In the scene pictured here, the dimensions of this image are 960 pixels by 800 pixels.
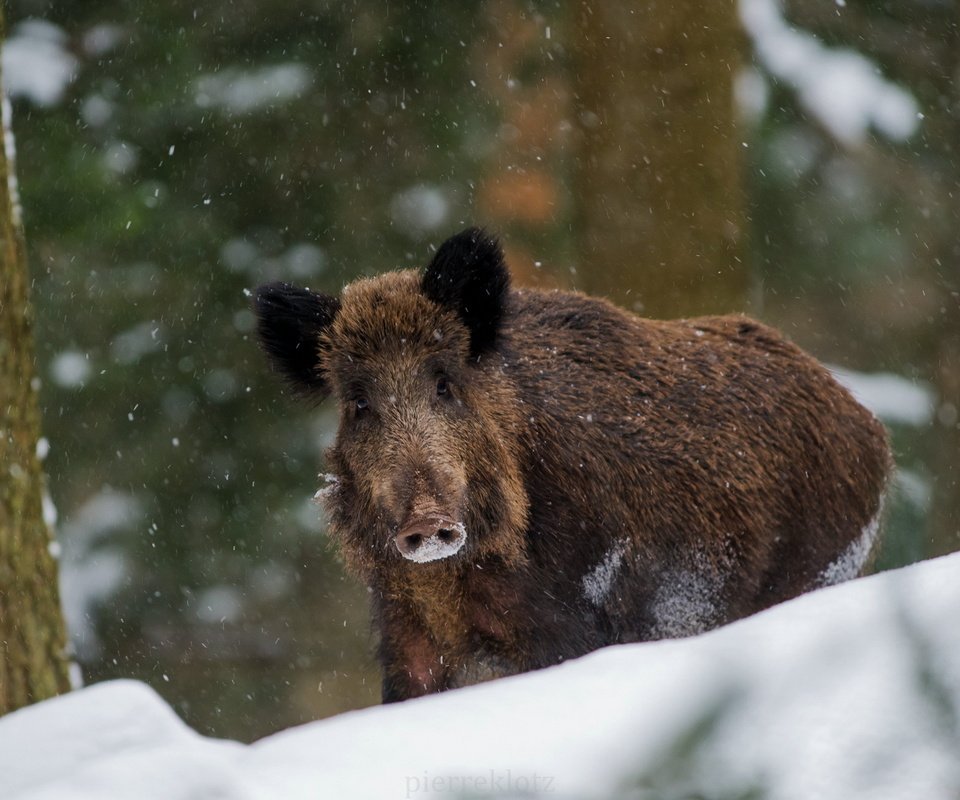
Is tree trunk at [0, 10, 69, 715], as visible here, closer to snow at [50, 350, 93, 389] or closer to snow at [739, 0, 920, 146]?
snow at [50, 350, 93, 389]

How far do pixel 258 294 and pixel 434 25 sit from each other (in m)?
5.62

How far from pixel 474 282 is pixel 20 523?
202cm

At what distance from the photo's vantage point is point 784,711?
1617 mm

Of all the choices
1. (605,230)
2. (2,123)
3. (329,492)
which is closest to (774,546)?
(329,492)

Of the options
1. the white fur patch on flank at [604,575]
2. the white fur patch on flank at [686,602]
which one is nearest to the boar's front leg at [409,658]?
the white fur patch on flank at [604,575]

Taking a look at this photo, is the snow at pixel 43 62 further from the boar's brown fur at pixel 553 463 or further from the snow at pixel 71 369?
the boar's brown fur at pixel 553 463

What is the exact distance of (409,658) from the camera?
16.9ft

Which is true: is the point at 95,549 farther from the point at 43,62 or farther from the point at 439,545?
the point at 439,545

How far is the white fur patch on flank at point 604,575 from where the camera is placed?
513cm

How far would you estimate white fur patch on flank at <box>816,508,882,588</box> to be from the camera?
5.75 meters

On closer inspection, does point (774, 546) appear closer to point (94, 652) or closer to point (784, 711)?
point (784, 711)

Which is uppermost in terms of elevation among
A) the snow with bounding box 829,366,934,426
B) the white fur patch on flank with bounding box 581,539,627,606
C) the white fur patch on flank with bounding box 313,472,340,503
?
the white fur patch on flank with bounding box 313,472,340,503

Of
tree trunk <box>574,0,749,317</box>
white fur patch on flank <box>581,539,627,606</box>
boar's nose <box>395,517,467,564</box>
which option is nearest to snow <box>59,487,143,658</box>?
tree trunk <box>574,0,749,317</box>

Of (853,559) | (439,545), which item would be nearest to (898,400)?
(853,559)
